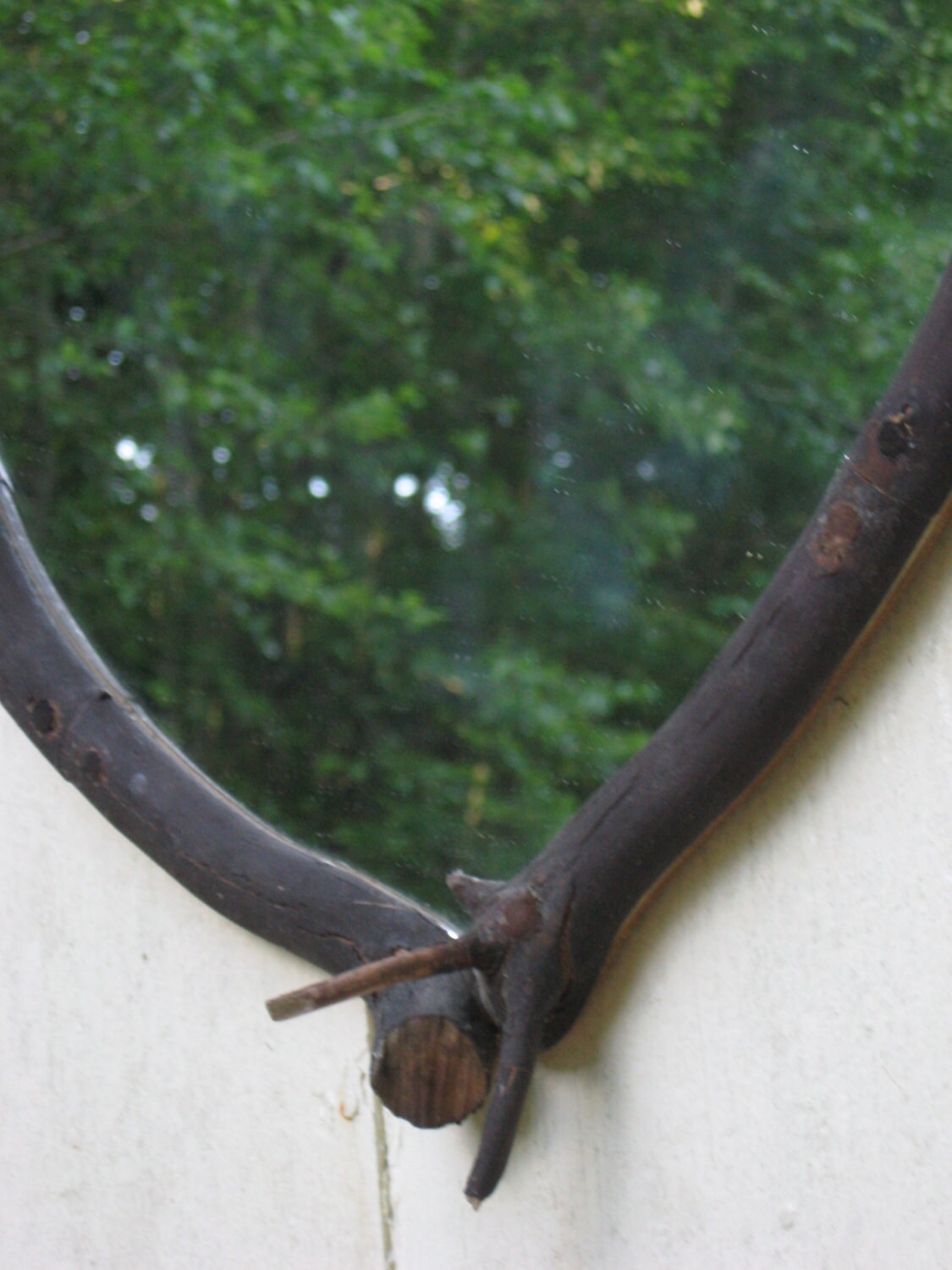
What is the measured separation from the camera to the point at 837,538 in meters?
A: 0.48

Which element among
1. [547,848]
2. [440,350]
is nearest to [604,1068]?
[547,848]

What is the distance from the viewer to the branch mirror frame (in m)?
0.48

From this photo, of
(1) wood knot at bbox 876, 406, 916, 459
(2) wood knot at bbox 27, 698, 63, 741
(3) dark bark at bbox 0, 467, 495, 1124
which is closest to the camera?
(1) wood knot at bbox 876, 406, 916, 459

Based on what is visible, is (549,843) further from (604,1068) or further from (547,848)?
(604,1068)

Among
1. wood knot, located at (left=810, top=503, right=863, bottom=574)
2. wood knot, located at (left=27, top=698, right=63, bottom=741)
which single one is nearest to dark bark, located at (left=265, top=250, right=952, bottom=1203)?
wood knot, located at (left=810, top=503, right=863, bottom=574)

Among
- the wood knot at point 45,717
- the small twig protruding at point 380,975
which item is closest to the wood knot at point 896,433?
the small twig protruding at point 380,975

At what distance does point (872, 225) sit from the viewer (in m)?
0.49

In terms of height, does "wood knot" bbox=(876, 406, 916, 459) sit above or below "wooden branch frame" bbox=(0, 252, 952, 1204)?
above

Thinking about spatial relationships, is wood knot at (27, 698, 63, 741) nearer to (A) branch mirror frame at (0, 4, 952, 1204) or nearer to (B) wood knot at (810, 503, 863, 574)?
(A) branch mirror frame at (0, 4, 952, 1204)

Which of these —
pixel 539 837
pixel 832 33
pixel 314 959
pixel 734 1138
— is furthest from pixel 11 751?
pixel 832 33

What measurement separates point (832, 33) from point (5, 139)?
547 mm

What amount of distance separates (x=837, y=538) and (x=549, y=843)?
19cm

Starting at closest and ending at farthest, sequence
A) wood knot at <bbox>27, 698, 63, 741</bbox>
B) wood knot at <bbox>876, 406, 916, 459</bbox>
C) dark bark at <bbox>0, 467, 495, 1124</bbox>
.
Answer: wood knot at <bbox>876, 406, 916, 459</bbox> → dark bark at <bbox>0, 467, 495, 1124</bbox> → wood knot at <bbox>27, 698, 63, 741</bbox>

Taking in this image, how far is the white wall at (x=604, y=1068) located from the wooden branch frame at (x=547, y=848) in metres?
0.03
